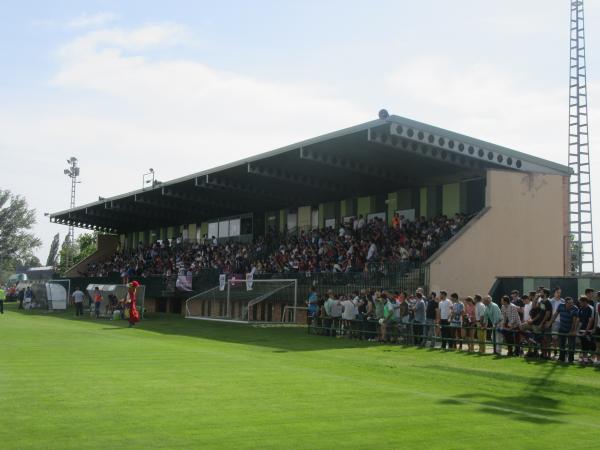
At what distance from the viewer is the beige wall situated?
2875cm

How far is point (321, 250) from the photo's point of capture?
37250 millimetres

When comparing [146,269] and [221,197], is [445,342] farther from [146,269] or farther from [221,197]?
[146,269]

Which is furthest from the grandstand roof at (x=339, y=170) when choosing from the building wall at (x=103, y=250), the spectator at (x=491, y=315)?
the building wall at (x=103, y=250)

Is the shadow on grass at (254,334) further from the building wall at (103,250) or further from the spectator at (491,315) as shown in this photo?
the building wall at (103,250)

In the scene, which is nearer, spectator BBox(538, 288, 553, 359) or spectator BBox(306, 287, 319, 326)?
spectator BBox(538, 288, 553, 359)

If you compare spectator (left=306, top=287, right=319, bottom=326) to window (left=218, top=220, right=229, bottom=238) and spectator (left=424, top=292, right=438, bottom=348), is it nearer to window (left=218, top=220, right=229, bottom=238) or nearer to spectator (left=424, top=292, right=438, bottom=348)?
spectator (left=424, top=292, right=438, bottom=348)

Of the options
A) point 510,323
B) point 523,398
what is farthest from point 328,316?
point 523,398

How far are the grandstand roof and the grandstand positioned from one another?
6 centimetres

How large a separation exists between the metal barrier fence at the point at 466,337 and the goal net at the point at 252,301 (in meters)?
6.35

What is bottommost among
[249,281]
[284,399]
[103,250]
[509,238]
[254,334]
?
[254,334]

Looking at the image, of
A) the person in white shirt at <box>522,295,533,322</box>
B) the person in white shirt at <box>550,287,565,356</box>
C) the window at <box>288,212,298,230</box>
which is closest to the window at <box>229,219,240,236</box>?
the window at <box>288,212,298,230</box>

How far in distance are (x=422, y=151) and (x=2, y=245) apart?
7966cm

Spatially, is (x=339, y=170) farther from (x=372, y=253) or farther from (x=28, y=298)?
(x=28, y=298)

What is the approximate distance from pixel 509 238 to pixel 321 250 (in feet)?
33.1
